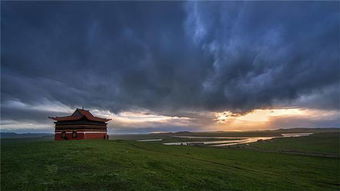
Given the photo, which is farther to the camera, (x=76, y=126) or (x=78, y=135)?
(x=76, y=126)

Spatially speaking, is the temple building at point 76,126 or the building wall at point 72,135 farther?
the temple building at point 76,126

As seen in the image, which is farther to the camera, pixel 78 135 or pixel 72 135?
pixel 72 135

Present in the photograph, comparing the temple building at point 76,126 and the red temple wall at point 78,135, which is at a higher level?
the temple building at point 76,126

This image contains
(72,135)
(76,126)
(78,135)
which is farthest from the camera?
(76,126)

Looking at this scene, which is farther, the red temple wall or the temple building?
the temple building

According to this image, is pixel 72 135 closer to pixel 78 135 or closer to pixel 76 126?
pixel 78 135

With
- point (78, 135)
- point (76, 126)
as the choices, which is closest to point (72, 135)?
point (78, 135)

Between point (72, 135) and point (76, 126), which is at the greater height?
point (76, 126)

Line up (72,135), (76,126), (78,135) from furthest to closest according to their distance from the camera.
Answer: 1. (76,126)
2. (72,135)
3. (78,135)

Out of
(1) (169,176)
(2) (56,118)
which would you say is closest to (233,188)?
(1) (169,176)

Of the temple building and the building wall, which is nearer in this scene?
the building wall

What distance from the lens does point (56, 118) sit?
48844 millimetres

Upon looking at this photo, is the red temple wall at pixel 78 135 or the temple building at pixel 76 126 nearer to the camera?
the red temple wall at pixel 78 135

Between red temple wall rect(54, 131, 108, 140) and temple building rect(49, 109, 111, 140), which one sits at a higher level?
temple building rect(49, 109, 111, 140)
